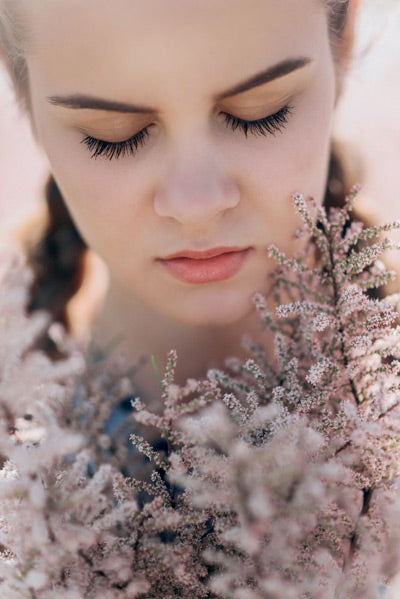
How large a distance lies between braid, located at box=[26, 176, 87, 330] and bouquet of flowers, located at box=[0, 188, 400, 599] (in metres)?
0.80

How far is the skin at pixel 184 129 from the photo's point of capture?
618 mm

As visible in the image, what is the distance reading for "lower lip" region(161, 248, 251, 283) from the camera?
0.79 m

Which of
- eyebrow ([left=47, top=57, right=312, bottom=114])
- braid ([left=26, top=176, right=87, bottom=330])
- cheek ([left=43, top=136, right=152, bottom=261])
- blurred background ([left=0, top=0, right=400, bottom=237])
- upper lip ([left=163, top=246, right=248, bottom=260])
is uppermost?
blurred background ([left=0, top=0, right=400, bottom=237])

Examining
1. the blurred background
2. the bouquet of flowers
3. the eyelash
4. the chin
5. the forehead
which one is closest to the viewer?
the bouquet of flowers

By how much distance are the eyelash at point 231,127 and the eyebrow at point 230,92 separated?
0.14ft

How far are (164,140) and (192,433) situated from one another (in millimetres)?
387

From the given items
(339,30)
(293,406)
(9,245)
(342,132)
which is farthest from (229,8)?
(9,245)

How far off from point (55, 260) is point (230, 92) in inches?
35.2

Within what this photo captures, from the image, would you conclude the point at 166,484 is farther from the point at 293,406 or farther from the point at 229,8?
the point at 229,8

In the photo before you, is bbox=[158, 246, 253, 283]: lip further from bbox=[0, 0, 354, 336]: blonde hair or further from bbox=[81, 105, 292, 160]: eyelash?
bbox=[0, 0, 354, 336]: blonde hair

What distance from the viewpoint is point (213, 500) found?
477 millimetres

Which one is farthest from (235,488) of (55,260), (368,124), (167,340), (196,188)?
(368,124)

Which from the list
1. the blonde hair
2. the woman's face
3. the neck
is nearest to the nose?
the woman's face

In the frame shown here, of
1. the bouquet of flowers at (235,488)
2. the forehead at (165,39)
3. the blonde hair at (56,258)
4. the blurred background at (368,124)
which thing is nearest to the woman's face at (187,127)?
the forehead at (165,39)
